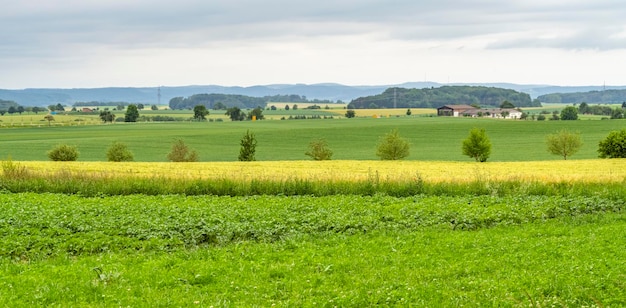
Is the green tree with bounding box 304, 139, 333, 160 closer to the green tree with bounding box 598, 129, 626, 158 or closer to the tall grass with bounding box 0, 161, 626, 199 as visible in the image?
the green tree with bounding box 598, 129, 626, 158

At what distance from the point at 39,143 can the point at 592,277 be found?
99618mm

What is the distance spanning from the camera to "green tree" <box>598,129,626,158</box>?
65.3 m

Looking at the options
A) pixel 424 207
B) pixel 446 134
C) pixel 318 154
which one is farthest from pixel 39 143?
pixel 424 207

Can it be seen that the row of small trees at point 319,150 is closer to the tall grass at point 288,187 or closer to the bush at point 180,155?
the bush at point 180,155

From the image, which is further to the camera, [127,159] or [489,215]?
[127,159]

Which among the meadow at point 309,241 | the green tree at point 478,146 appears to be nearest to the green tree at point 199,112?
the green tree at point 478,146

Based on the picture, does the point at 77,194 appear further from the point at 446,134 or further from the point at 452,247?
the point at 446,134

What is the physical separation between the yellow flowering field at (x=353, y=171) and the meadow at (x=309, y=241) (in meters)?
1.58

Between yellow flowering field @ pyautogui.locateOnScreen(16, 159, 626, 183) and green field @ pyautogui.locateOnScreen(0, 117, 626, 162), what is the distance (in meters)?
31.3

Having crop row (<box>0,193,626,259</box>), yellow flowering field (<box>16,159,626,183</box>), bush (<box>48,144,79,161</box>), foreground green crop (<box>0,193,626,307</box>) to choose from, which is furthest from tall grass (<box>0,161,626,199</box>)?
bush (<box>48,144,79,161</box>)

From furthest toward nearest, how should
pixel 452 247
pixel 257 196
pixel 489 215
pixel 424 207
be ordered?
pixel 257 196 → pixel 424 207 → pixel 489 215 → pixel 452 247

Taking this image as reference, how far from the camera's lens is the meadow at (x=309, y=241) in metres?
13.0

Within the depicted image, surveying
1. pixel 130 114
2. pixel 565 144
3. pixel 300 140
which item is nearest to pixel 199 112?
pixel 130 114

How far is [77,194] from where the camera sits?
2888cm
